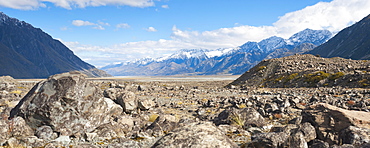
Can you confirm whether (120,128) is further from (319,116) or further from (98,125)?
(319,116)

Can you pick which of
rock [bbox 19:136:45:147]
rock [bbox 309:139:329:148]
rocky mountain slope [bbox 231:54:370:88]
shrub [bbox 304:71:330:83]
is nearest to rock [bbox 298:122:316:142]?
rock [bbox 309:139:329:148]

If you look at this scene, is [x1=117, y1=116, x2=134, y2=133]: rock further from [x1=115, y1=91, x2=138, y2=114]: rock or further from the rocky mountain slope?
the rocky mountain slope

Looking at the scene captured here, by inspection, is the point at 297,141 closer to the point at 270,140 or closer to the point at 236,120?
the point at 270,140

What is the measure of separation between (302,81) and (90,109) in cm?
4147

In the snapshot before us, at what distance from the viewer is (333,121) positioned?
29.5 ft

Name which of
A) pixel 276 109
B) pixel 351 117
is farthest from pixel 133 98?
pixel 351 117

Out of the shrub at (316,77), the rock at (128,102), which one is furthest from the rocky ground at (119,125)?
the shrub at (316,77)

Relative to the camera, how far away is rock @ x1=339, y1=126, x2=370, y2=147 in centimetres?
725

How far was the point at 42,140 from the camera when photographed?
10430 mm

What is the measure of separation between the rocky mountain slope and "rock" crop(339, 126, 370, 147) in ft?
103

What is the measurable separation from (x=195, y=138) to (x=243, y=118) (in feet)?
23.5

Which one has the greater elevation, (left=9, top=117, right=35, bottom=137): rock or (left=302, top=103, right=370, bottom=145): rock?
(left=302, top=103, right=370, bottom=145): rock

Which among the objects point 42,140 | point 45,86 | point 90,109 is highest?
point 45,86

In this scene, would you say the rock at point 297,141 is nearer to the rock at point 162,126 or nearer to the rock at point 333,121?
the rock at point 333,121
